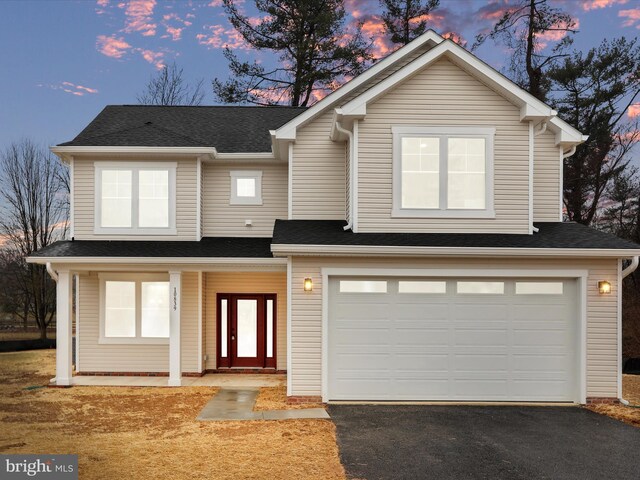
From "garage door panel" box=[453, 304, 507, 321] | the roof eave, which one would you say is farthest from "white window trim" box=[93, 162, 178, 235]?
"garage door panel" box=[453, 304, 507, 321]

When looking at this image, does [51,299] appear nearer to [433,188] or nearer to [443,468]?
[433,188]

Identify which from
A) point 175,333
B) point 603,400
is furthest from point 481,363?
point 175,333

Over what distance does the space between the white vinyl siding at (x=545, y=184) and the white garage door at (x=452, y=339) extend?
205 centimetres

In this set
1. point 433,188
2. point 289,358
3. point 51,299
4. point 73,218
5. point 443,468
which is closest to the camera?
point 443,468

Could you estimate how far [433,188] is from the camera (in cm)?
942

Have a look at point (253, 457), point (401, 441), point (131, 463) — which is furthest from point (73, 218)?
point (401, 441)

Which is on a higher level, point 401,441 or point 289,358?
point 289,358

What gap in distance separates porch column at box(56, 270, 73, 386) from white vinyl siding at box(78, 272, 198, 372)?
107cm

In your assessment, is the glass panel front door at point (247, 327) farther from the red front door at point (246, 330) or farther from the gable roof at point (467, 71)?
the gable roof at point (467, 71)

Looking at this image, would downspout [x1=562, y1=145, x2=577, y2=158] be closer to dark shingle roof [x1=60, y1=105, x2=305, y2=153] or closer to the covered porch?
the covered porch

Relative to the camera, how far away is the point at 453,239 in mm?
9023

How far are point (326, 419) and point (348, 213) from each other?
14.3 ft

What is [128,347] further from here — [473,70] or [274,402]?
[473,70]

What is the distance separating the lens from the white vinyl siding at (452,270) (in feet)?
28.8
